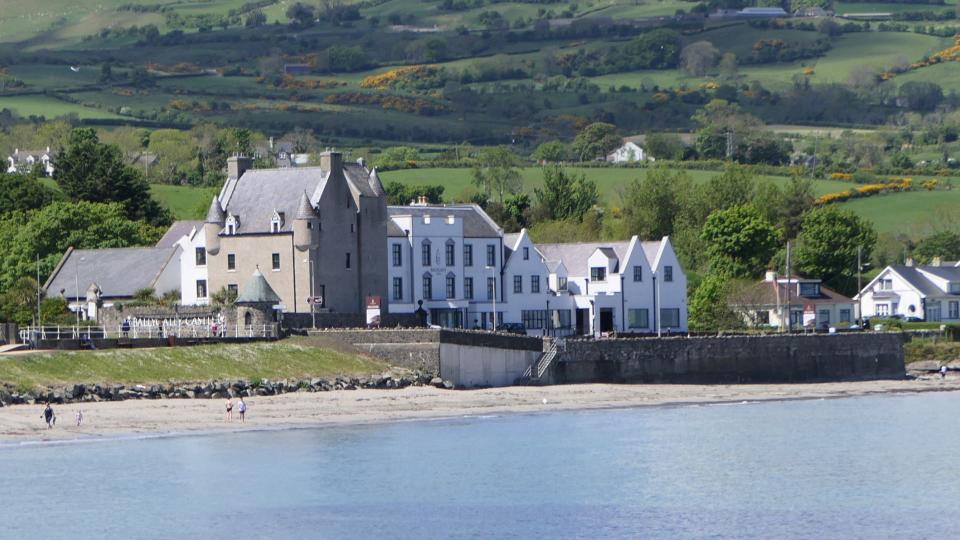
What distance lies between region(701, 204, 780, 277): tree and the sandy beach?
94.7 feet

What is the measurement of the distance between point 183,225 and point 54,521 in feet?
192

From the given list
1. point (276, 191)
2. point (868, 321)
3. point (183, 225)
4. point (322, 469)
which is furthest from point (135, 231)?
point (322, 469)

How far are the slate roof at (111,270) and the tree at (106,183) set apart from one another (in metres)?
21.5

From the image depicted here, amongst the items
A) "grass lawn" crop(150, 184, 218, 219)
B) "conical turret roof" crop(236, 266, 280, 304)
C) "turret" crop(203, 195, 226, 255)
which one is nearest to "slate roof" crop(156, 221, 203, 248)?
"turret" crop(203, 195, 226, 255)

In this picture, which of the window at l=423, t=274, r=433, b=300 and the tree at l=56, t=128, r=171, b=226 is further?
the tree at l=56, t=128, r=171, b=226

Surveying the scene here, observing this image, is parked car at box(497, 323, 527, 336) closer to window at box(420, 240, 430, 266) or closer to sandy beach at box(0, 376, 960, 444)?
window at box(420, 240, 430, 266)

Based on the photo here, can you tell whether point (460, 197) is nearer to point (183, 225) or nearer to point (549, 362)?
point (183, 225)

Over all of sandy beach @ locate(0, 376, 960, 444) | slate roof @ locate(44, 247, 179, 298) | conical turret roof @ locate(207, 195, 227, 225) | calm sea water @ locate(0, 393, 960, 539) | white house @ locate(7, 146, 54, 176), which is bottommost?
calm sea water @ locate(0, 393, 960, 539)

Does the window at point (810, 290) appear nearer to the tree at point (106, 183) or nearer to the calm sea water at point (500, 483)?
the calm sea water at point (500, 483)

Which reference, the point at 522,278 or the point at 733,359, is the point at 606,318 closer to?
the point at 522,278

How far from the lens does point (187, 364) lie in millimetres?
67750

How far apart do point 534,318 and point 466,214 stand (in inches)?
259

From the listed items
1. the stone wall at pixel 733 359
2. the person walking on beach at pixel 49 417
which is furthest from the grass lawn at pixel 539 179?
the person walking on beach at pixel 49 417

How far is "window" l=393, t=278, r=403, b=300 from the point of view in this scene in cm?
8625
